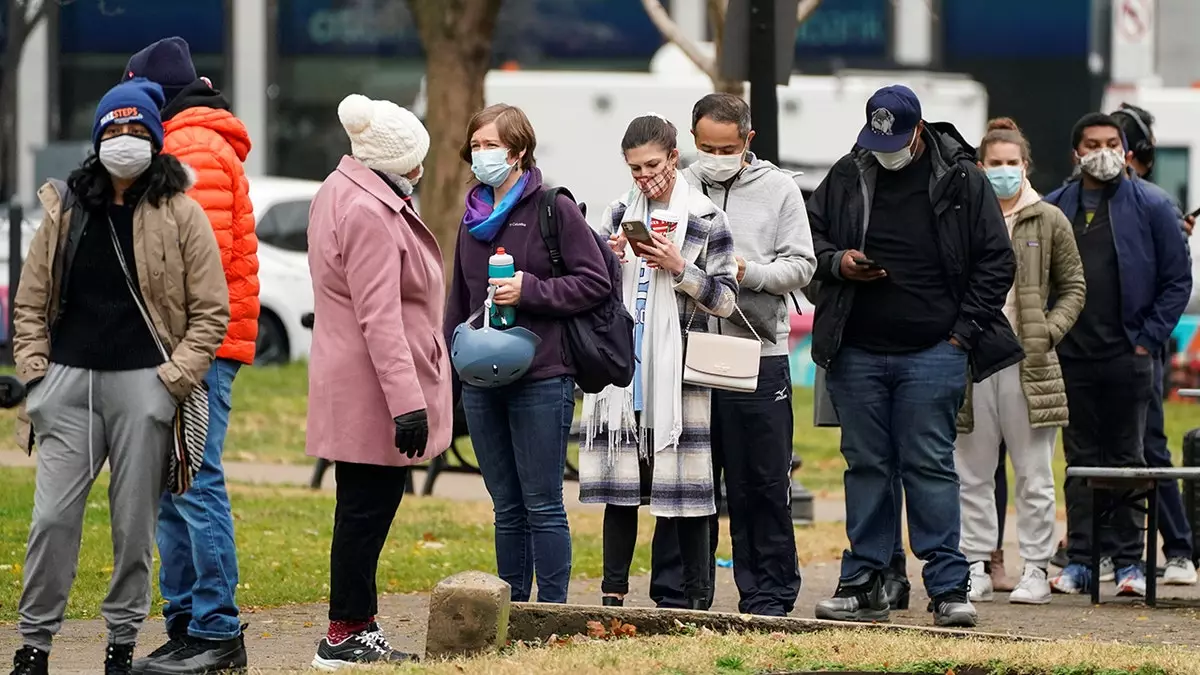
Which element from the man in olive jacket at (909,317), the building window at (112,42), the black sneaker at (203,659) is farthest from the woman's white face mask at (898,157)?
the building window at (112,42)

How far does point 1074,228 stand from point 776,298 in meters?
2.11

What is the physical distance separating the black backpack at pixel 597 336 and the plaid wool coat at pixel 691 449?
0.99 ft

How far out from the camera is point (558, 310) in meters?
7.07

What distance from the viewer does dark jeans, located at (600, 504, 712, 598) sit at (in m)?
7.59

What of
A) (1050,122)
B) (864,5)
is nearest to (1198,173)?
(1050,122)

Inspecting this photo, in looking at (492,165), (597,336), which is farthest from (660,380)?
(492,165)

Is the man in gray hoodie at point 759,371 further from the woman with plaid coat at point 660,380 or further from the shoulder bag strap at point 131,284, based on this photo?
the shoulder bag strap at point 131,284

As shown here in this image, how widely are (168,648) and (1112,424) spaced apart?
4.42m

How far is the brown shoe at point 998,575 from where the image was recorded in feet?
30.2

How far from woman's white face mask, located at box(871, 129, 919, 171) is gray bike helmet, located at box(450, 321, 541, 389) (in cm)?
163

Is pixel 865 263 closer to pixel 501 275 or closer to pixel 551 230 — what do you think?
pixel 551 230

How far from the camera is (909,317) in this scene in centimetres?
782

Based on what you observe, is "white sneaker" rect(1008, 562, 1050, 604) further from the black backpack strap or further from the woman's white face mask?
the black backpack strap

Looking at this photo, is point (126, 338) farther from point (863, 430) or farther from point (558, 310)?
point (863, 430)
